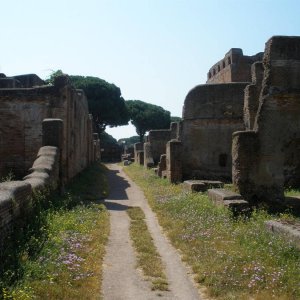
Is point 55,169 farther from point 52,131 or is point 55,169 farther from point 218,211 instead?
point 218,211

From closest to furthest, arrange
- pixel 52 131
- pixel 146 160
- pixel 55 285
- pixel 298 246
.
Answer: pixel 55 285, pixel 298 246, pixel 52 131, pixel 146 160

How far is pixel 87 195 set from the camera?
14.7 m

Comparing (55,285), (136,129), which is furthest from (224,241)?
(136,129)

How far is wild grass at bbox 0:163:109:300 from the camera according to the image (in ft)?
16.7

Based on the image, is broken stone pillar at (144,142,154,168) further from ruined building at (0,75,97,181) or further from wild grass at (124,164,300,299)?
wild grass at (124,164,300,299)

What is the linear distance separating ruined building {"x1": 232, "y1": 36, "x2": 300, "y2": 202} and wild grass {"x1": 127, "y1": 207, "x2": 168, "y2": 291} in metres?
3.02

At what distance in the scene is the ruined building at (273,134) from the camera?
37.0 feet

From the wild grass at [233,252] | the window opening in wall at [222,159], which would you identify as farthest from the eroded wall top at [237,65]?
the wild grass at [233,252]

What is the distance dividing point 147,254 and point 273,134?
552 centimetres

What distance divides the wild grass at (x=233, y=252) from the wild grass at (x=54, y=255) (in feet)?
5.11

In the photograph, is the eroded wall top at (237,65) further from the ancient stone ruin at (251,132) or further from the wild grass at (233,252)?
the wild grass at (233,252)

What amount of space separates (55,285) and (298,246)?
382 cm

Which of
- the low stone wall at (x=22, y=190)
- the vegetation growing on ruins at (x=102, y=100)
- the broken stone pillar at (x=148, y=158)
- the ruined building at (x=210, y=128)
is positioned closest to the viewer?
the low stone wall at (x=22, y=190)

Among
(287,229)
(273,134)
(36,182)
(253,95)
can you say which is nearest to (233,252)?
(287,229)
